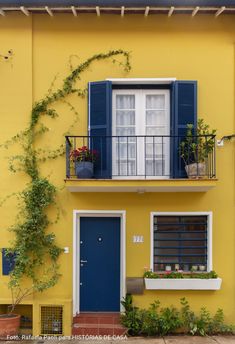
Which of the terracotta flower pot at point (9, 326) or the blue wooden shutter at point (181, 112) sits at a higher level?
the blue wooden shutter at point (181, 112)

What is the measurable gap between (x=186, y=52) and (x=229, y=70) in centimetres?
106

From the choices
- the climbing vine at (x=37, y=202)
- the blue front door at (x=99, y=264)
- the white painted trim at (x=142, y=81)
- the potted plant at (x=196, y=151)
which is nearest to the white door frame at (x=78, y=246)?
the blue front door at (x=99, y=264)

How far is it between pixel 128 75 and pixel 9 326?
6.06m

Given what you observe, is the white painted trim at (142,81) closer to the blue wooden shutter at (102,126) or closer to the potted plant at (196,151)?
the blue wooden shutter at (102,126)

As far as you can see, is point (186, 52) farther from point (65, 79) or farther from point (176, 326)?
point (176, 326)

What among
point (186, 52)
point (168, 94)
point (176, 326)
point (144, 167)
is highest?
point (186, 52)

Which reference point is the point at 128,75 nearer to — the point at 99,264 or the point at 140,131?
the point at 140,131

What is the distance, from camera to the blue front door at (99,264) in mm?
9641

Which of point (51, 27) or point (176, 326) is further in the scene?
point (51, 27)

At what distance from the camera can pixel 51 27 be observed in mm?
9625

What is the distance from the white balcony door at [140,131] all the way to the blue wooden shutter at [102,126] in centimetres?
34

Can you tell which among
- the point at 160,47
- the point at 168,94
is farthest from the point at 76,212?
the point at 160,47

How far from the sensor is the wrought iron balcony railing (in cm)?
899

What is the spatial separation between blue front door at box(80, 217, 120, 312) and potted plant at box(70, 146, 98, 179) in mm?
1305
